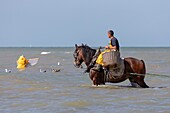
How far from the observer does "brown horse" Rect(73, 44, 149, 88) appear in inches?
603

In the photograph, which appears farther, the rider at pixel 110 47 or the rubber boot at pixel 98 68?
the rubber boot at pixel 98 68

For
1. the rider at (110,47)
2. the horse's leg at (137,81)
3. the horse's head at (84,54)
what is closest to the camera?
the rider at (110,47)

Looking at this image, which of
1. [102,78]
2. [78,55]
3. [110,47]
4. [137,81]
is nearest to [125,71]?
[137,81]

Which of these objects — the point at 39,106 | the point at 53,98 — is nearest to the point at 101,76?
the point at 53,98

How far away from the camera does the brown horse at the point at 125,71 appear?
50.3ft

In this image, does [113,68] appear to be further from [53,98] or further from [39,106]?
[39,106]

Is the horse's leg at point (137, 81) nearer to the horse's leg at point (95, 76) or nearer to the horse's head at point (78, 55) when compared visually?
the horse's leg at point (95, 76)

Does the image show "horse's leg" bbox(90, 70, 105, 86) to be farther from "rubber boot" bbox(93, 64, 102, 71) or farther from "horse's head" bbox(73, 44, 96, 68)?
"horse's head" bbox(73, 44, 96, 68)

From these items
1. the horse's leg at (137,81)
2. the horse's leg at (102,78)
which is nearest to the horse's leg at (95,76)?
the horse's leg at (102,78)

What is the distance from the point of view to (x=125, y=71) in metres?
15.3

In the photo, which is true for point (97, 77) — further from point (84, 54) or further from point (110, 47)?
point (110, 47)

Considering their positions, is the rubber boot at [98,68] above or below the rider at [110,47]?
below

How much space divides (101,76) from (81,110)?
4.22 meters

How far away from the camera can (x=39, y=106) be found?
39.4ft
